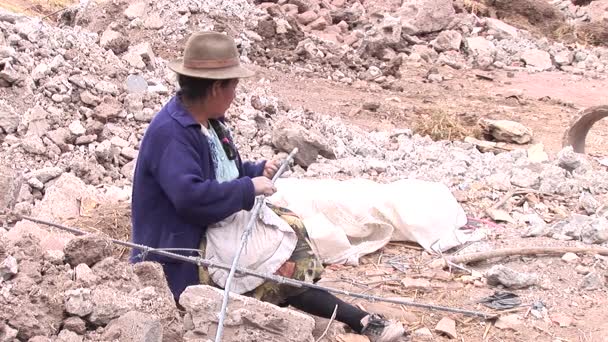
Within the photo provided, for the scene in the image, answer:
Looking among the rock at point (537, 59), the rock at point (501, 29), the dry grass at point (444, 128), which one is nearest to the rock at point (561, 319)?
the dry grass at point (444, 128)

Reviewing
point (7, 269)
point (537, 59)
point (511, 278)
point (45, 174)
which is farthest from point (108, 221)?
point (537, 59)

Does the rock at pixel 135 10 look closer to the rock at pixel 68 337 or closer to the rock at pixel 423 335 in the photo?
the rock at pixel 423 335

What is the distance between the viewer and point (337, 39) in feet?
43.0

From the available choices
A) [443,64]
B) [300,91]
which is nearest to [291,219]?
[300,91]

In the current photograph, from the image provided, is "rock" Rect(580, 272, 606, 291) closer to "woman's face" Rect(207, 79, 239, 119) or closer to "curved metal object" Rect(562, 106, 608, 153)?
"woman's face" Rect(207, 79, 239, 119)

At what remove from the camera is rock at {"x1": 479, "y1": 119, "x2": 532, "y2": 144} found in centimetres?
880

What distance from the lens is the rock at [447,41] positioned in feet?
44.9

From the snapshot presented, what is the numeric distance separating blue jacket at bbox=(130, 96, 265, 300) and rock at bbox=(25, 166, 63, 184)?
96.6 inches

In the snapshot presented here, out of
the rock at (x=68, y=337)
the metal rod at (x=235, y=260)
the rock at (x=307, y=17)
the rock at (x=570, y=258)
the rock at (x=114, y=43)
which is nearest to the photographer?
the rock at (x=68, y=337)

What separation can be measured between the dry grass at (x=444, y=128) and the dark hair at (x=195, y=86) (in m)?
5.43

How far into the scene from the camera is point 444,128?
343 inches

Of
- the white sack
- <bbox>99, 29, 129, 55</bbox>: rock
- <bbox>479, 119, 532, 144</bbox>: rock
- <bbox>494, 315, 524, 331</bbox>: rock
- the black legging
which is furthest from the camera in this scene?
<bbox>479, 119, 532, 144</bbox>: rock

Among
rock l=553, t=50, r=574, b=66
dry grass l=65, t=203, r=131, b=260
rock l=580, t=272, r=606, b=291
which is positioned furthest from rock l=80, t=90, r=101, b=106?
rock l=553, t=50, r=574, b=66

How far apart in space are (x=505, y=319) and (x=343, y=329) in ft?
2.71
